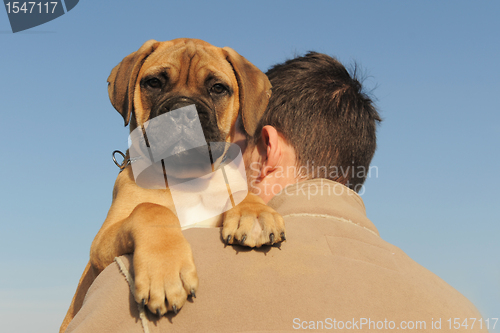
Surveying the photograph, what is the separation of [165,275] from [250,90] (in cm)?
253

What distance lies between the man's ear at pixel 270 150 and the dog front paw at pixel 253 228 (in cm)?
100

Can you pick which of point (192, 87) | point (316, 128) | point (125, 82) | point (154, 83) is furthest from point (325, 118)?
point (125, 82)

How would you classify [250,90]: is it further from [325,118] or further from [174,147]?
[174,147]

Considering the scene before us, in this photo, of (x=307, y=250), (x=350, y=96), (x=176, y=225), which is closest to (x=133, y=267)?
(x=176, y=225)

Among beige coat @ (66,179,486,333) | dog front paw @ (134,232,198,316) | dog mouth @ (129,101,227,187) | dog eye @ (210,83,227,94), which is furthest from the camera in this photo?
dog eye @ (210,83,227,94)

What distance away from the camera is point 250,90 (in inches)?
176

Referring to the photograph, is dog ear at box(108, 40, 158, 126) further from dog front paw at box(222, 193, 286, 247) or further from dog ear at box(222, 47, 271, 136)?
dog front paw at box(222, 193, 286, 247)

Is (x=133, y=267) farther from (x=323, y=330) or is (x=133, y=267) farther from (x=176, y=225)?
(x=323, y=330)

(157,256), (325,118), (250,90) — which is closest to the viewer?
(157,256)

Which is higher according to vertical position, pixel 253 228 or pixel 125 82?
pixel 125 82

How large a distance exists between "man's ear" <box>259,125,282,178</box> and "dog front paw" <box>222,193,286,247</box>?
998mm

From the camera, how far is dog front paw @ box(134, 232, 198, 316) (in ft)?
7.34

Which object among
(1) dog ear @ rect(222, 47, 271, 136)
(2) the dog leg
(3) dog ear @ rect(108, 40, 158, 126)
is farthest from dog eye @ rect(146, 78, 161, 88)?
(2) the dog leg

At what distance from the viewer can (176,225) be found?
288 centimetres
